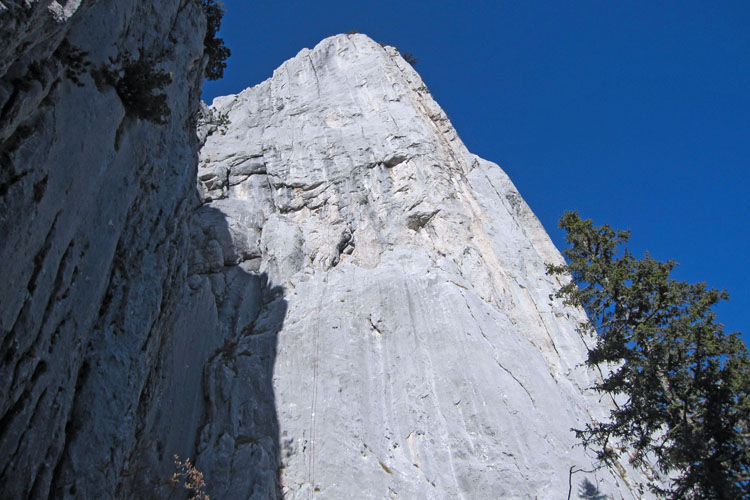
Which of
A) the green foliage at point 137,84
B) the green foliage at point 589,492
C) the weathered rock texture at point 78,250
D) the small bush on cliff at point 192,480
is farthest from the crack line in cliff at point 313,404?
the green foliage at point 137,84

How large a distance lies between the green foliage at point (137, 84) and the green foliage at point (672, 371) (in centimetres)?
1372

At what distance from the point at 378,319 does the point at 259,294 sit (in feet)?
19.9

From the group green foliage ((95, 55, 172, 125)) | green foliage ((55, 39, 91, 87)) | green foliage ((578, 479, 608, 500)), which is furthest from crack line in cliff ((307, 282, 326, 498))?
green foliage ((55, 39, 91, 87))

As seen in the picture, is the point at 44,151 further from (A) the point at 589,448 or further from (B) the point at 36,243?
(A) the point at 589,448

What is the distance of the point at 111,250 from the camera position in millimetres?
14344

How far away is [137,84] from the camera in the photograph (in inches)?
594

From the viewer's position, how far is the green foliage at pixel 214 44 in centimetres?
2641

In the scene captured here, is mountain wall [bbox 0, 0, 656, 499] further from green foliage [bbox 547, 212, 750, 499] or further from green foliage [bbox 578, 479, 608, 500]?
green foliage [bbox 547, 212, 750, 499]

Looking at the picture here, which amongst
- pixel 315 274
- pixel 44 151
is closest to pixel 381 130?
pixel 315 274

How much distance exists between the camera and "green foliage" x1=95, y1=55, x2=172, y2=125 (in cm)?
1466

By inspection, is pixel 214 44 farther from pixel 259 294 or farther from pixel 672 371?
pixel 672 371

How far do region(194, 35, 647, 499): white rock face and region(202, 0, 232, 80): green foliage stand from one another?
7.29m

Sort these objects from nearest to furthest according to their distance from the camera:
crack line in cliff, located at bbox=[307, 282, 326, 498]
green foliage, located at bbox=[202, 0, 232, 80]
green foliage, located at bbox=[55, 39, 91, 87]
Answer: green foliage, located at bbox=[55, 39, 91, 87]
crack line in cliff, located at bbox=[307, 282, 326, 498]
green foliage, located at bbox=[202, 0, 232, 80]

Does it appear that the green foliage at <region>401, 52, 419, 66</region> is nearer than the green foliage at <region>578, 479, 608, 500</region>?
No
